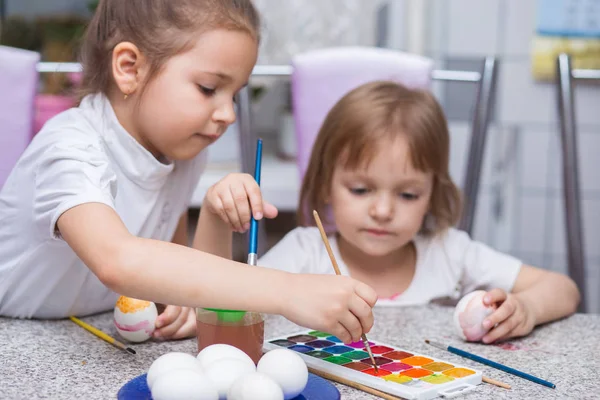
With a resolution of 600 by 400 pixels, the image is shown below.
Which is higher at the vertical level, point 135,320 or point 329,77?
point 329,77

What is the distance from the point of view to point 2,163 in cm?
→ 130

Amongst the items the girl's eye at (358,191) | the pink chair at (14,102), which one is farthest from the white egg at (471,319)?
the pink chair at (14,102)

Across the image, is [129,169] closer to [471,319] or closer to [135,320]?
[135,320]

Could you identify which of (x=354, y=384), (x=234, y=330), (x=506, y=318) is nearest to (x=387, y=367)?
(x=354, y=384)

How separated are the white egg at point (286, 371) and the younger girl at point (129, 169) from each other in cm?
11

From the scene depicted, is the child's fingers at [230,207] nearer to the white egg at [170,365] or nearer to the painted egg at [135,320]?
the painted egg at [135,320]

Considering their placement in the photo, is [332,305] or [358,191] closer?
[332,305]

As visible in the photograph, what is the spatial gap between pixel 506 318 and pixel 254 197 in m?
0.37

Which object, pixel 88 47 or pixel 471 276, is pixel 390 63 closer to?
pixel 471 276

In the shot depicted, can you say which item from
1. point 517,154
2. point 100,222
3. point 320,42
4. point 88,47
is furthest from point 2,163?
point 517,154

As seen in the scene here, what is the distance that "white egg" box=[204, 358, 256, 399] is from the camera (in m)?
0.64

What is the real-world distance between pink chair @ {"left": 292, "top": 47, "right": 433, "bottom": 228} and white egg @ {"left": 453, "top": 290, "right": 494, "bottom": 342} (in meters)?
0.51

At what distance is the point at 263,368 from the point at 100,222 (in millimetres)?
265

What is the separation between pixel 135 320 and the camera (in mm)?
870
